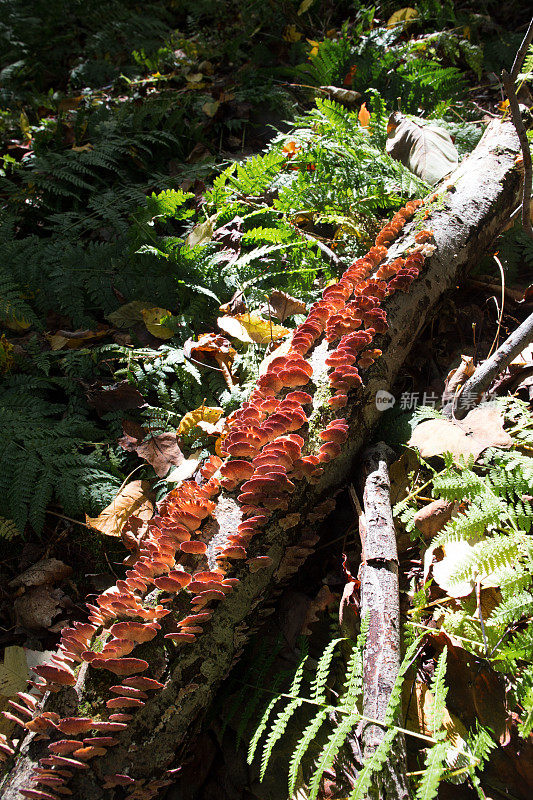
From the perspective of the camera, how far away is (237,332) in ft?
10.5

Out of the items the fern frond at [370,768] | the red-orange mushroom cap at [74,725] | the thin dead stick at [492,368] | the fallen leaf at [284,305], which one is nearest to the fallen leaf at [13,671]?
the red-orange mushroom cap at [74,725]

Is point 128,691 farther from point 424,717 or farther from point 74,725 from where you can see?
point 424,717

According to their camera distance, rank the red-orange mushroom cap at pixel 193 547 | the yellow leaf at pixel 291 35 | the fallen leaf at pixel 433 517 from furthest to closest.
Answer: the yellow leaf at pixel 291 35, the fallen leaf at pixel 433 517, the red-orange mushroom cap at pixel 193 547

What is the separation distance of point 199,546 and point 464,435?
137cm

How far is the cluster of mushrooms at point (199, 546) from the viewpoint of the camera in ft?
5.74

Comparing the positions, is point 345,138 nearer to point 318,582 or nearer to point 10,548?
point 318,582

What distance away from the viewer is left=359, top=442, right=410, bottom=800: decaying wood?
1696 millimetres

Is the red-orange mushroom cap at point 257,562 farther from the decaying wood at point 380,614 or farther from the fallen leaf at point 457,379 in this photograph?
the fallen leaf at point 457,379

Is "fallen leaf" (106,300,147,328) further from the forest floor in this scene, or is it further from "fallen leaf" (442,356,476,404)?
"fallen leaf" (442,356,476,404)

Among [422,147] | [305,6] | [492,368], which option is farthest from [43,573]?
[305,6]

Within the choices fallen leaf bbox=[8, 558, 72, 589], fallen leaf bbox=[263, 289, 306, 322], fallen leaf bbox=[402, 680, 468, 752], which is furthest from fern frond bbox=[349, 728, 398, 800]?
fallen leaf bbox=[263, 289, 306, 322]

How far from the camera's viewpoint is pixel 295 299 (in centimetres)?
334

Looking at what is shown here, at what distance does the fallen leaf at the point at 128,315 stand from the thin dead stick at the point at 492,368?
225 cm

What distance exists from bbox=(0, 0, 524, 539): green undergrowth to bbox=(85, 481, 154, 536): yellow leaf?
3.0 inches
